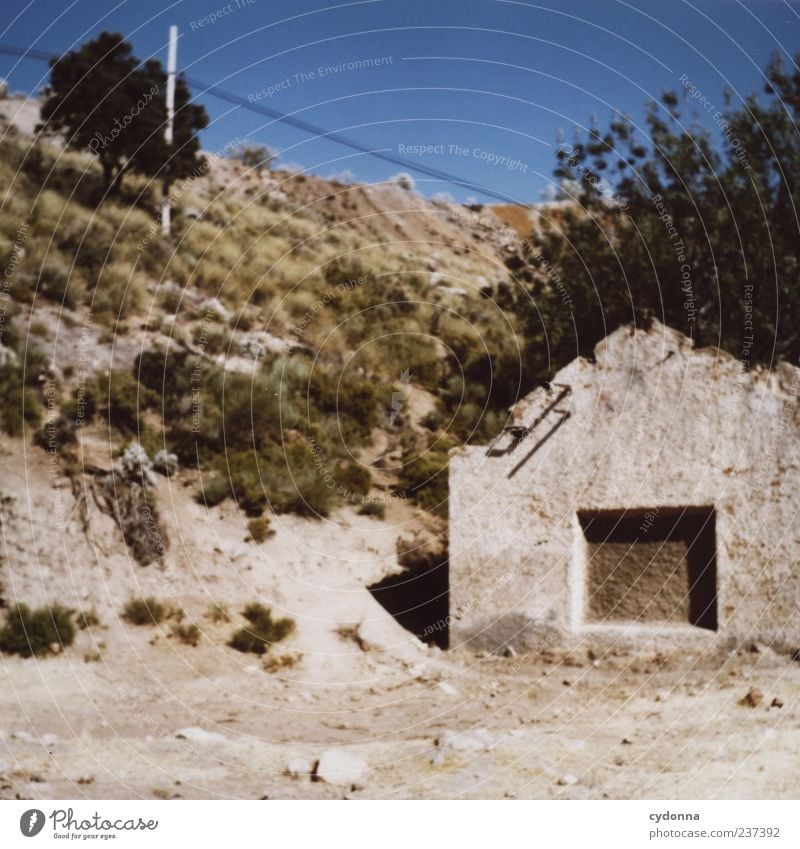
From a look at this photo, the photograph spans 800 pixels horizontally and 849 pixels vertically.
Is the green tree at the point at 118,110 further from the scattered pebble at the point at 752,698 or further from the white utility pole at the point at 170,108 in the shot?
the scattered pebble at the point at 752,698

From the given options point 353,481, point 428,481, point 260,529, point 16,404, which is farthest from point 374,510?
point 16,404

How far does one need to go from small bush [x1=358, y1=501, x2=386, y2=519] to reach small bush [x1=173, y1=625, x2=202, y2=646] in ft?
9.19

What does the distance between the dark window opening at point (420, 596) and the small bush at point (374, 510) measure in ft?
3.11

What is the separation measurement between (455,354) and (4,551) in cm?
692

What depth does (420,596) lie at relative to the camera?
28.9ft

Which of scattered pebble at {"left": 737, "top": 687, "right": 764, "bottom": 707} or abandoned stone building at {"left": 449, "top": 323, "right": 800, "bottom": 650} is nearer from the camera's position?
scattered pebble at {"left": 737, "top": 687, "right": 764, "bottom": 707}

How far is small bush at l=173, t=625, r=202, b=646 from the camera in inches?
313

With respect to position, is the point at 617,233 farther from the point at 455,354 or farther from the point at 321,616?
the point at 321,616

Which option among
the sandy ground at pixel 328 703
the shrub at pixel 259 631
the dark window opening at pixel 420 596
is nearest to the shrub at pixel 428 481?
the dark window opening at pixel 420 596

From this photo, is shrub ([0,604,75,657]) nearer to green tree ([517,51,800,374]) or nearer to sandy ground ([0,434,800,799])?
sandy ground ([0,434,800,799])

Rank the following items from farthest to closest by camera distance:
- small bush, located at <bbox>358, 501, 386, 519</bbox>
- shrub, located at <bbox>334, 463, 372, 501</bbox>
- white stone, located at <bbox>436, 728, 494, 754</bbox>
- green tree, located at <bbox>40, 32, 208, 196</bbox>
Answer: green tree, located at <bbox>40, 32, 208, 196</bbox> < shrub, located at <bbox>334, 463, 372, 501</bbox> < small bush, located at <bbox>358, 501, 386, 519</bbox> < white stone, located at <bbox>436, 728, 494, 754</bbox>

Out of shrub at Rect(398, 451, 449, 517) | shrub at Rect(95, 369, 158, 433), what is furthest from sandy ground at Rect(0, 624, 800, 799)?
shrub at Rect(95, 369, 158, 433)

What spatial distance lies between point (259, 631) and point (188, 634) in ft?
2.15
